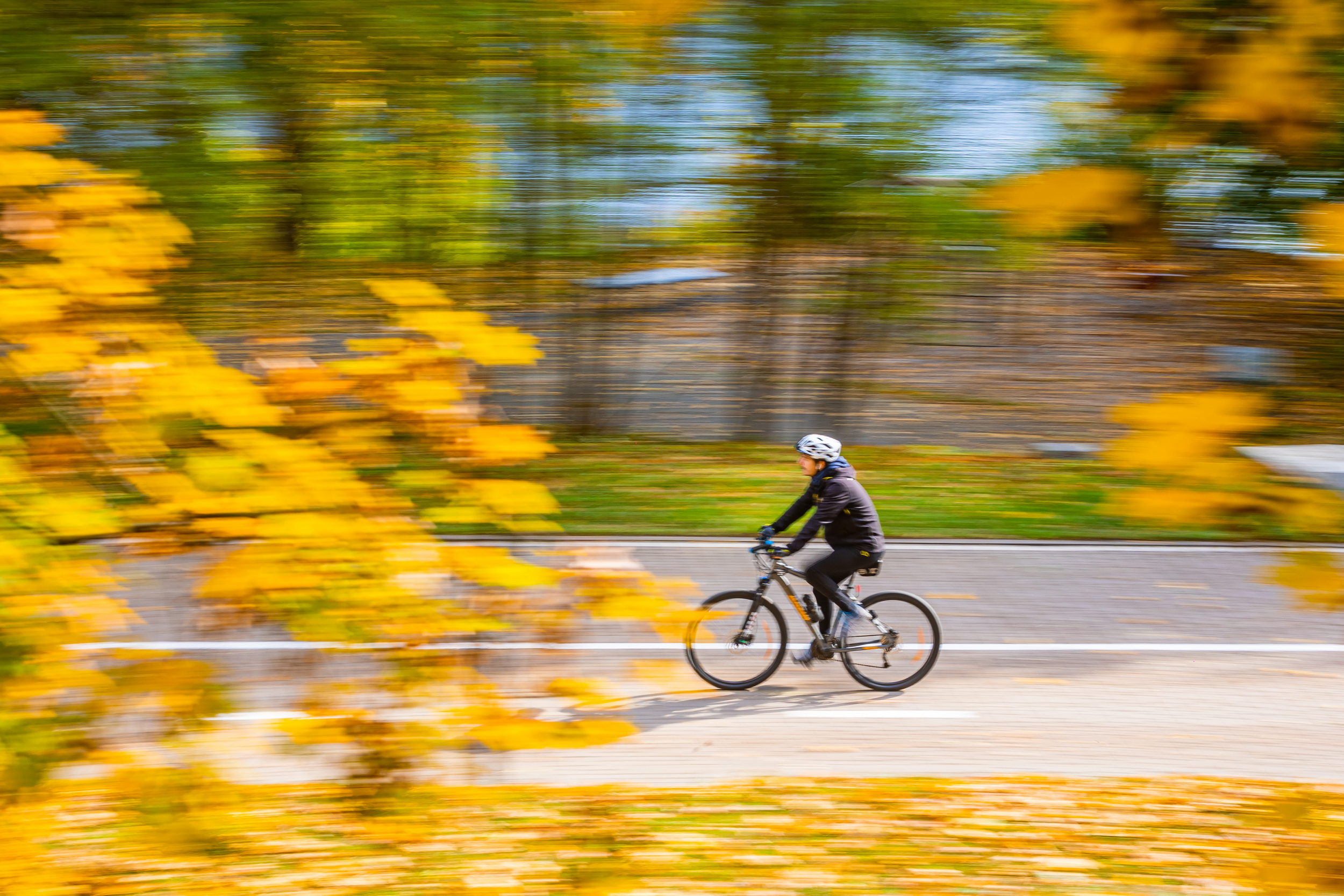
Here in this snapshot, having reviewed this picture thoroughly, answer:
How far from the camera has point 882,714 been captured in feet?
17.3

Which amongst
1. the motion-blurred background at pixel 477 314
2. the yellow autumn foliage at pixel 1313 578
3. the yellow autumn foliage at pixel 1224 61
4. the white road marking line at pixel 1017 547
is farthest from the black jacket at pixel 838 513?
the yellow autumn foliage at pixel 1224 61

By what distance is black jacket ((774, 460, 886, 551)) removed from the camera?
510 cm

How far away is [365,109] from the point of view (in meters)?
1.80

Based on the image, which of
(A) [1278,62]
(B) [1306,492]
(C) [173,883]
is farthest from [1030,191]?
(C) [173,883]

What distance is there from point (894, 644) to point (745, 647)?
94 cm

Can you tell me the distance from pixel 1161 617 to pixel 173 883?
6.63m

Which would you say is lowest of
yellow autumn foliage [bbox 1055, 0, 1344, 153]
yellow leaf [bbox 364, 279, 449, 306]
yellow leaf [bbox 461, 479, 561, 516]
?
yellow leaf [bbox 461, 479, 561, 516]

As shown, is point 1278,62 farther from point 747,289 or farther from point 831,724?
point 831,724

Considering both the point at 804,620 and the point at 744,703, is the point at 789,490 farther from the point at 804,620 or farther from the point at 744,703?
the point at 744,703

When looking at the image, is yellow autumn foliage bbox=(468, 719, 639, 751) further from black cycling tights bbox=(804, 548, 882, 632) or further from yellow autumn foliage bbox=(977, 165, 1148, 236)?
black cycling tights bbox=(804, 548, 882, 632)

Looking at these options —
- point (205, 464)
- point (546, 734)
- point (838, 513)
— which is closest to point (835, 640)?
point (838, 513)

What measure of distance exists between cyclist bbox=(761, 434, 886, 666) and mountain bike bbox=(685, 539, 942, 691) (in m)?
0.08

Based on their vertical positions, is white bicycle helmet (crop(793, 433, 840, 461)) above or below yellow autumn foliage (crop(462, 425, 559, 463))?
below

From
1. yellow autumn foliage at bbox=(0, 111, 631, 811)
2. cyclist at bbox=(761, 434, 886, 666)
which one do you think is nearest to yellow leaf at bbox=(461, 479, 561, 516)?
yellow autumn foliage at bbox=(0, 111, 631, 811)
